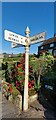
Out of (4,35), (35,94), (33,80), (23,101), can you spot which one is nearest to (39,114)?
(23,101)

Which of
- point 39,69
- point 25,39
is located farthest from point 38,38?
point 39,69

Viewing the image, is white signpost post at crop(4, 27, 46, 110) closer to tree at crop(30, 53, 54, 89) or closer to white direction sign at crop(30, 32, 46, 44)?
white direction sign at crop(30, 32, 46, 44)

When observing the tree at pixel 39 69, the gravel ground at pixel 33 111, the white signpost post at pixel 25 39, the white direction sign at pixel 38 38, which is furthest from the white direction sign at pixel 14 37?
Answer: the gravel ground at pixel 33 111

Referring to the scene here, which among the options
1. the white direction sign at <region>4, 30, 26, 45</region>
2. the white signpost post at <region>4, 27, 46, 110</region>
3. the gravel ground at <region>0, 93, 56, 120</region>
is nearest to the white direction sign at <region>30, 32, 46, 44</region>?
the white signpost post at <region>4, 27, 46, 110</region>

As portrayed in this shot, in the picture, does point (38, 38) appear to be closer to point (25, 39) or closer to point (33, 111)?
point (25, 39)

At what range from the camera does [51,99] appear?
5.07m

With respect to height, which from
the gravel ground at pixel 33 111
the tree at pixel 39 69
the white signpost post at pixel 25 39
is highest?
the white signpost post at pixel 25 39

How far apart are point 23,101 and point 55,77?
1.30 m

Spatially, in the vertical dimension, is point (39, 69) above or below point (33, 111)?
above

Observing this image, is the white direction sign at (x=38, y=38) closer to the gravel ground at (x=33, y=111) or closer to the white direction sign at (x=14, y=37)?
the white direction sign at (x=14, y=37)

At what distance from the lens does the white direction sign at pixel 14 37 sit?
432cm

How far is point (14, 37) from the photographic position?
14.8 feet

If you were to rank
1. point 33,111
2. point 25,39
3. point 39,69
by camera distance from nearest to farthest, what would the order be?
point 33,111 < point 25,39 < point 39,69

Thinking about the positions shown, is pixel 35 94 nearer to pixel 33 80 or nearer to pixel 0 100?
pixel 33 80
